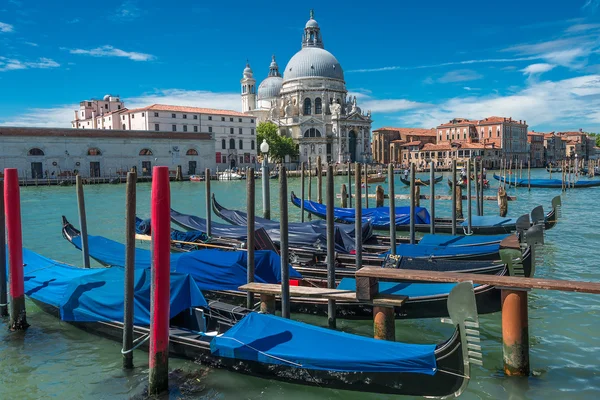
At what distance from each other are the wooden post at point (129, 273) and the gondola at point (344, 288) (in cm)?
137

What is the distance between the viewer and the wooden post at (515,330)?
4.13m

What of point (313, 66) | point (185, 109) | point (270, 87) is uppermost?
point (313, 66)

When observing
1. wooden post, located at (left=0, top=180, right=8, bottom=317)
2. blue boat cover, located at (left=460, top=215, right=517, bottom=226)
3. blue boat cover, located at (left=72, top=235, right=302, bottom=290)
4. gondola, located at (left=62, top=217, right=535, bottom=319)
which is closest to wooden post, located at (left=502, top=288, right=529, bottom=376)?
gondola, located at (left=62, top=217, right=535, bottom=319)

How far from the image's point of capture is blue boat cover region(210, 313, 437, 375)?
3.72 meters

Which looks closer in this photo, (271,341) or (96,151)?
(271,341)

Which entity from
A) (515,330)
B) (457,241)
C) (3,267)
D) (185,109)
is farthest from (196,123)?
(515,330)

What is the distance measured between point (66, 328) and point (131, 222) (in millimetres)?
2085

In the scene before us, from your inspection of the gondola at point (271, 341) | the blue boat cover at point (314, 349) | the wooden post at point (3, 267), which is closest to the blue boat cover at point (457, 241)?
the gondola at point (271, 341)

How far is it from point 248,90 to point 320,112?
11.1m

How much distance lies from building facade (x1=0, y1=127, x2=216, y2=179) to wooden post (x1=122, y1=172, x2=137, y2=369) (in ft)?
91.4

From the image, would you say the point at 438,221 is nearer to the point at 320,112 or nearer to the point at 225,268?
the point at 225,268

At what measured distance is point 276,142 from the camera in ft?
158

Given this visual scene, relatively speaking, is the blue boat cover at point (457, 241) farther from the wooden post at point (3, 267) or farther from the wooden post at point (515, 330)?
the wooden post at point (3, 267)

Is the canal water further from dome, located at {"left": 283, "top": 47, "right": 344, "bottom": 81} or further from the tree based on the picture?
dome, located at {"left": 283, "top": 47, "right": 344, "bottom": 81}
